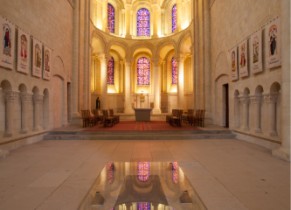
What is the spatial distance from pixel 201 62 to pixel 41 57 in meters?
10.8

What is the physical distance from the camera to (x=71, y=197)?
3.84 m

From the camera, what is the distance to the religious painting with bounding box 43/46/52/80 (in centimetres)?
1130

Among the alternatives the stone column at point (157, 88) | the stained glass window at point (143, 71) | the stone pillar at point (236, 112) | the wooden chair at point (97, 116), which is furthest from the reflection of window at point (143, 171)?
the stained glass window at point (143, 71)

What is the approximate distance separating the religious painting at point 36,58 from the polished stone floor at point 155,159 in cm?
357

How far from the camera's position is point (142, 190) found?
415 centimetres

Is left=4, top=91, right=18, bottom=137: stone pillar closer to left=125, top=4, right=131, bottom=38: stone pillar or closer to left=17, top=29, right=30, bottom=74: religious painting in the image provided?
left=17, top=29, right=30, bottom=74: religious painting

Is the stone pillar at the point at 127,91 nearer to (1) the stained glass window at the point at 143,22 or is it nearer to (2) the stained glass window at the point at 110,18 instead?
(2) the stained glass window at the point at 110,18

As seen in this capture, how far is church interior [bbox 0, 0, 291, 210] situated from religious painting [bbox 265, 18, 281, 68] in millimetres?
33

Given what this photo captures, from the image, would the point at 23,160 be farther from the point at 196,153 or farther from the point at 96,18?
the point at 96,18

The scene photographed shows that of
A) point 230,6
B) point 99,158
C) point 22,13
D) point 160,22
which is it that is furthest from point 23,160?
point 160,22

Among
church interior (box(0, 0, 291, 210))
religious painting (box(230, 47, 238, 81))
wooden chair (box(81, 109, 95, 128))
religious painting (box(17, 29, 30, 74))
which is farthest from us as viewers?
wooden chair (box(81, 109, 95, 128))

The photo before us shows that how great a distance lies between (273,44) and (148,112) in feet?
39.7

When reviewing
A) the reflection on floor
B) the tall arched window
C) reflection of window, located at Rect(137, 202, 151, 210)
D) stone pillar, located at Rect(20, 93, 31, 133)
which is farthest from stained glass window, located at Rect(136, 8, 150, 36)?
reflection of window, located at Rect(137, 202, 151, 210)

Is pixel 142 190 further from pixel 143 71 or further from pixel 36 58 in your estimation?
pixel 143 71
